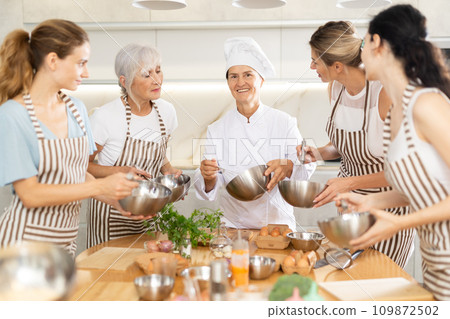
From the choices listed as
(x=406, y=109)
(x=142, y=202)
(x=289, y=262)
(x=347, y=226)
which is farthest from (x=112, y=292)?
(x=406, y=109)

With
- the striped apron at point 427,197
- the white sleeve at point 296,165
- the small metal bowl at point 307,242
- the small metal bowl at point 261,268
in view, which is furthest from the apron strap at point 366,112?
the small metal bowl at point 261,268

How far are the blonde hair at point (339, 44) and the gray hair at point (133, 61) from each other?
0.65 m

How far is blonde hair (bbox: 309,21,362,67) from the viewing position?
162 cm

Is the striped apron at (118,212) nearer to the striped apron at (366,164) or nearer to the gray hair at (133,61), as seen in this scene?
the gray hair at (133,61)

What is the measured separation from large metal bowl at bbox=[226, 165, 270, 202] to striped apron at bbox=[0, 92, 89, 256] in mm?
465

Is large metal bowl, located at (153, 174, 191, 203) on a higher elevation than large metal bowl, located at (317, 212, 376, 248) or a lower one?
higher

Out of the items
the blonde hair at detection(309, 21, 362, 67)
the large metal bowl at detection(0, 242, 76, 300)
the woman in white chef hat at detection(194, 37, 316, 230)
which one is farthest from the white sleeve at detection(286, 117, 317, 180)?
the large metal bowl at detection(0, 242, 76, 300)

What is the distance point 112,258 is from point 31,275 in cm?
59

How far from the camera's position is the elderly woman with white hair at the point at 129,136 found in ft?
5.96

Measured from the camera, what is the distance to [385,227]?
3.42 ft

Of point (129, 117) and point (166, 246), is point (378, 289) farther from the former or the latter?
point (129, 117)

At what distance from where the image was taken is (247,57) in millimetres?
1931

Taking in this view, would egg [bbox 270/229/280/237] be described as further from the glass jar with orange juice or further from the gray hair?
the gray hair

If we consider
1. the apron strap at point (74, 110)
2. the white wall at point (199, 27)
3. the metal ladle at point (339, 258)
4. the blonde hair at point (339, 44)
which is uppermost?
the white wall at point (199, 27)
